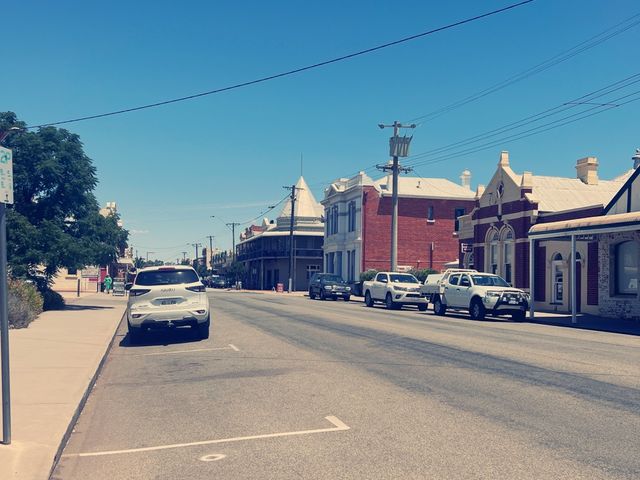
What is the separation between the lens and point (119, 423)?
26.8 feet

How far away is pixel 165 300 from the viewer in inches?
639

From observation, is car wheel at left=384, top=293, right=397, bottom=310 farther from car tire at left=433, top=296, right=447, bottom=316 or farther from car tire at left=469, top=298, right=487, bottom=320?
car tire at left=469, top=298, right=487, bottom=320

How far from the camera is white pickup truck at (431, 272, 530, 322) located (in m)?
26.3

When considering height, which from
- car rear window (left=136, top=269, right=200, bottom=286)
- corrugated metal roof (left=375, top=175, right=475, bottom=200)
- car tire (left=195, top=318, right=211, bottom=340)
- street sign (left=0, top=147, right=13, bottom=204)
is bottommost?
car tire (left=195, top=318, right=211, bottom=340)

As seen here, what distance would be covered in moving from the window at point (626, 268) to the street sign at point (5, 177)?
2587 cm

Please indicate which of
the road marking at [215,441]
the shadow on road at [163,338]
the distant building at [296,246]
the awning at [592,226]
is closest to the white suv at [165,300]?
the shadow on road at [163,338]

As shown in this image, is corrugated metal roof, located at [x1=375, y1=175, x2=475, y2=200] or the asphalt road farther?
corrugated metal roof, located at [x1=375, y1=175, x2=475, y2=200]

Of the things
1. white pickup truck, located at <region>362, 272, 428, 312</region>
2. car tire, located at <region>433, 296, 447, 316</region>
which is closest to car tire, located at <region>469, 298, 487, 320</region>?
car tire, located at <region>433, 296, 447, 316</region>

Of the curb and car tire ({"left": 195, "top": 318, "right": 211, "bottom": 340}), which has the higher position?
car tire ({"left": 195, "top": 318, "right": 211, "bottom": 340})

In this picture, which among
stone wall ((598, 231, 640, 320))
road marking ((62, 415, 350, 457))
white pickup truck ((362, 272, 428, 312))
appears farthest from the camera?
white pickup truck ((362, 272, 428, 312))

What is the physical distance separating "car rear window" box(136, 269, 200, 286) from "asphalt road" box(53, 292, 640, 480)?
6.68ft

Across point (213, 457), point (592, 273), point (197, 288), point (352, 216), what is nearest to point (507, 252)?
point (592, 273)

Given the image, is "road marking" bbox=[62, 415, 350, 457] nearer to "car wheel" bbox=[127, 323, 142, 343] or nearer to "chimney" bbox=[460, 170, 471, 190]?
"car wheel" bbox=[127, 323, 142, 343]

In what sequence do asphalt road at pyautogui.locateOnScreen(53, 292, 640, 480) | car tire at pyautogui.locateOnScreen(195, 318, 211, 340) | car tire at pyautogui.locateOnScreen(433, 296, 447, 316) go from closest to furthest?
asphalt road at pyautogui.locateOnScreen(53, 292, 640, 480) < car tire at pyautogui.locateOnScreen(195, 318, 211, 340) < car tire at pyautogui.locateOnScreen(433, 296, 447, 316)
